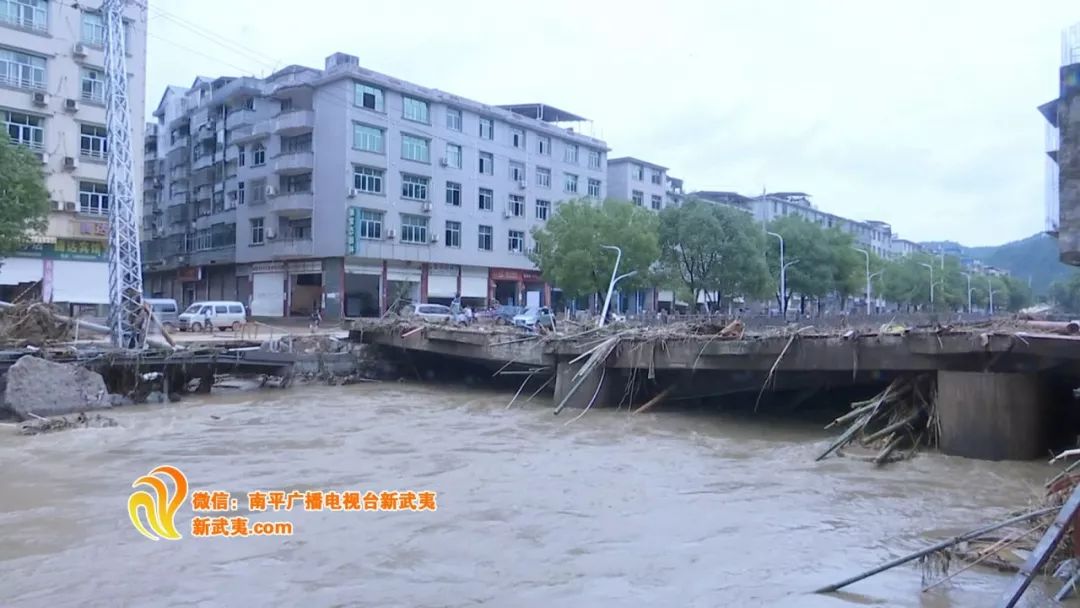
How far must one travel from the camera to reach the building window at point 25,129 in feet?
120

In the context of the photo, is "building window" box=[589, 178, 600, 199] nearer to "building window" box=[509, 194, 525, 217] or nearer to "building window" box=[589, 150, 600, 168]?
"building window" box=[589, 150, 600, 168]

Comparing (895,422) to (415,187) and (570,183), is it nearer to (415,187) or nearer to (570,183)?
(415,187)

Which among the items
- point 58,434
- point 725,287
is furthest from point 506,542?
point 725,287

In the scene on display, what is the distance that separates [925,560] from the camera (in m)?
7.25

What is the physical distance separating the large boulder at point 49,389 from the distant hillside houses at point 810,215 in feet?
191

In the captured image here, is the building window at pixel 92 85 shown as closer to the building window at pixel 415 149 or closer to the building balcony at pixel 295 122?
the building balcony at pixel 295 122

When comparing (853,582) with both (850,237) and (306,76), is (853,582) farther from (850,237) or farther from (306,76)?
(850,237)

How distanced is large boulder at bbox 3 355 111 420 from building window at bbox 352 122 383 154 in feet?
95.1

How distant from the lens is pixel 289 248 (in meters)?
48.7

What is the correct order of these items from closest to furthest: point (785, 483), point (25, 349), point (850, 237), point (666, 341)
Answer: point (785, 483) < point (666, 341) < point (25, 349) < point (850, 237)

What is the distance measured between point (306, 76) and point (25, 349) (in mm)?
32122

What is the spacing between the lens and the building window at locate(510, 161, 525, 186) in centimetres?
5703

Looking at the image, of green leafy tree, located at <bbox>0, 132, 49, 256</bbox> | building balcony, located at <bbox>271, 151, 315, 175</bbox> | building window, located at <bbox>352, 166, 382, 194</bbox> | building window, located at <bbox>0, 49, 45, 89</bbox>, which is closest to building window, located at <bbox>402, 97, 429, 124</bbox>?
building window, located at <bbox>352, 166, 382, 194</bbox>

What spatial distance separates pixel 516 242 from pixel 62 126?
28.1 m
